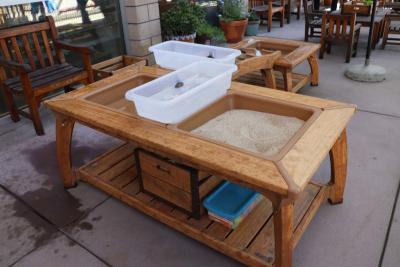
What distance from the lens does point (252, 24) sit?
5.74 m

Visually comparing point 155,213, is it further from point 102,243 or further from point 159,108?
point 159,108

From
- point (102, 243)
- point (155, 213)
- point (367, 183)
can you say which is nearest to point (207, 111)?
point (155, 213)

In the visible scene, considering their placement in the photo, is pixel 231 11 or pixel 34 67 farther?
pixel 231 11

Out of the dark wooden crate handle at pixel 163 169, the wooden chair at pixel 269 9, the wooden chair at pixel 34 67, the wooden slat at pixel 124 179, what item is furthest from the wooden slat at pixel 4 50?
the wooden chair at pixel 269 9

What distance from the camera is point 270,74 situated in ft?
9.87

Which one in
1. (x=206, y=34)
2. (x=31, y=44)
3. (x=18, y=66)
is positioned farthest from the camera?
(x=206, y=34)

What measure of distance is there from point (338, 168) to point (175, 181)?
84 centimetres

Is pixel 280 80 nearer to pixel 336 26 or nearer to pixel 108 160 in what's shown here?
pixel 336 26

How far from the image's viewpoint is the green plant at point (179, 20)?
4.18 metres

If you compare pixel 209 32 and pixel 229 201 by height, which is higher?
pixel 209 32

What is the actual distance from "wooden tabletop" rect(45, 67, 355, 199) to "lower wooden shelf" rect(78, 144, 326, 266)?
43cm

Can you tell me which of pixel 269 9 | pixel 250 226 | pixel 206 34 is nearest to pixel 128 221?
pixel 250 226

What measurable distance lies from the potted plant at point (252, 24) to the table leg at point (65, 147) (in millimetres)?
4390

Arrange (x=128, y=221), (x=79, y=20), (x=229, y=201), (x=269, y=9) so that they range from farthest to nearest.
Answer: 1. (x=269, y=9)
2. (x=79, y=20)
3. (x=128, y=221)
4. (x=229, y=201)
